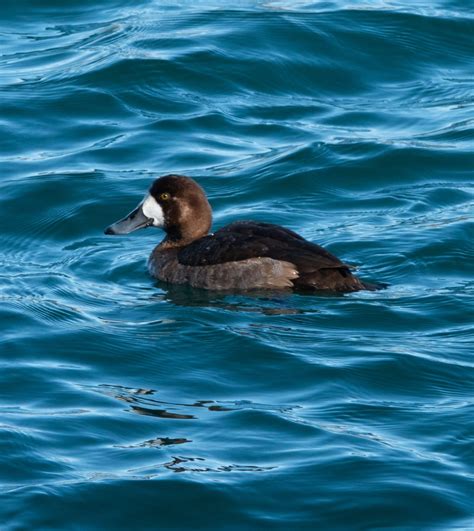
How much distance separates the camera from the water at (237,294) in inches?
273

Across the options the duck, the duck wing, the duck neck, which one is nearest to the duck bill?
the duck

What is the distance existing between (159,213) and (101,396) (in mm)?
2951

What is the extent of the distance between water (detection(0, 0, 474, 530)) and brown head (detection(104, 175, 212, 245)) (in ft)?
1.23

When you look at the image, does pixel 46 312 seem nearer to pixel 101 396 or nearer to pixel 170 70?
pixel 101 396

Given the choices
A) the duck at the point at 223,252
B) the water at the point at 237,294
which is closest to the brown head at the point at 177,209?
the duck at the point at 223,252

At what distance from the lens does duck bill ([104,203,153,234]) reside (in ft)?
35.8

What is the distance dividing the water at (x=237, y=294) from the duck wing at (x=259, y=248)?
0.81 ft

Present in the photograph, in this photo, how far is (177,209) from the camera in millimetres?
10758

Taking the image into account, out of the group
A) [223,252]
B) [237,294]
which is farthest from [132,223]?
[237,294]

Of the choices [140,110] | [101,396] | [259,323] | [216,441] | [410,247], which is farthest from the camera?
[140,110]

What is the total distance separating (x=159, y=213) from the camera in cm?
1082

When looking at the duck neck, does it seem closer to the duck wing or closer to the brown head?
the brown head

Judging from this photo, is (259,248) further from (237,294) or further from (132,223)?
(132,223)

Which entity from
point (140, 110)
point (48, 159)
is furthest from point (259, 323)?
point (140, 110)
